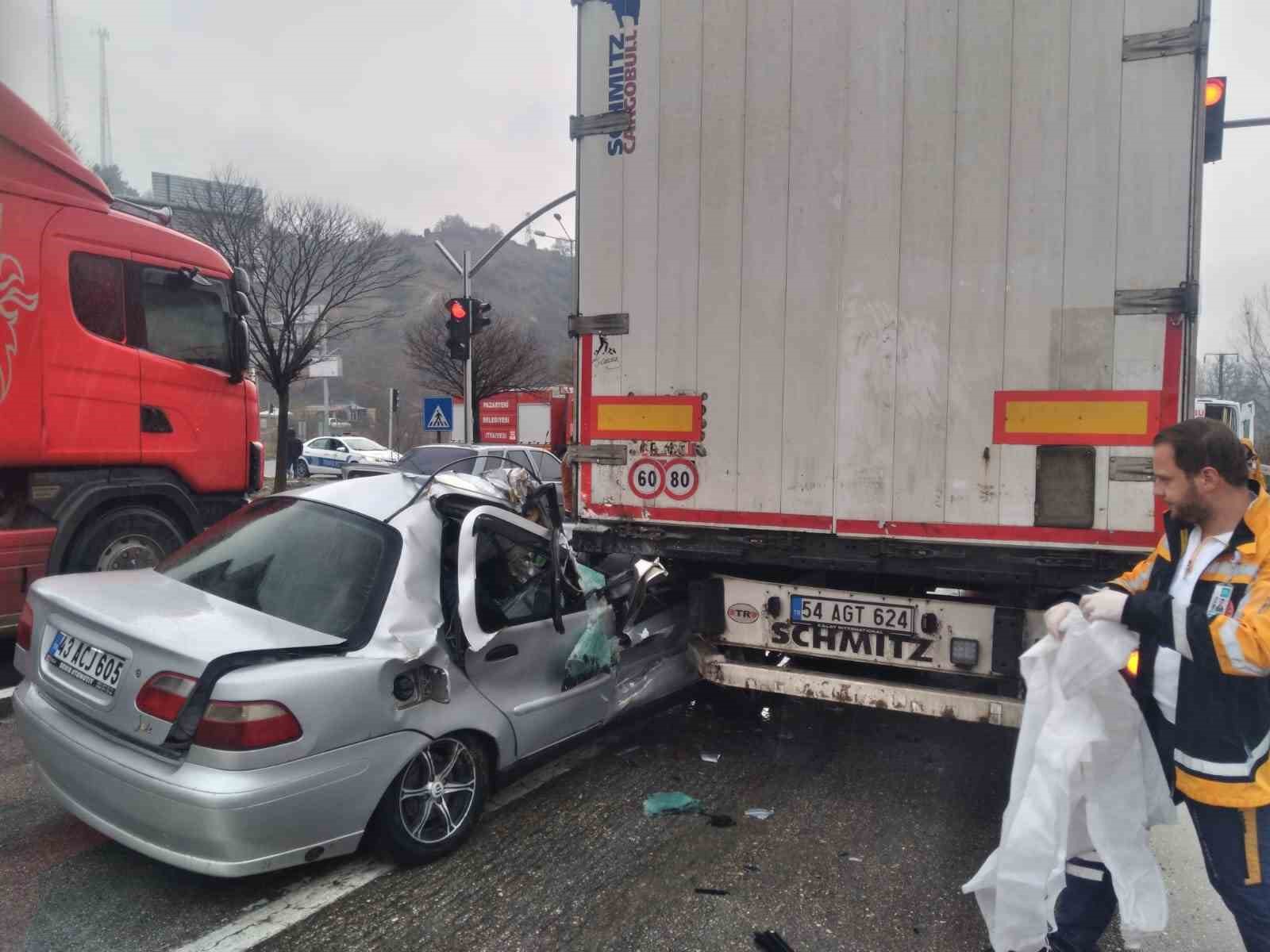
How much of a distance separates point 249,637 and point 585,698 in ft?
5.64

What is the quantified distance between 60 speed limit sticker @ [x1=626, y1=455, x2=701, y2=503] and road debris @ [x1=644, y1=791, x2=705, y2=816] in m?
Result: 1.42

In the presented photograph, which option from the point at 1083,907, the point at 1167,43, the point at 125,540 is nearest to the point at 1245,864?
the point at 1083,907

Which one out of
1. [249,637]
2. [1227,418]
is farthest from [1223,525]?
[1227,418]

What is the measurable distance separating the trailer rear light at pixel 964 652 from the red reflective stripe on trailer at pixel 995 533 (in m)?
0.52

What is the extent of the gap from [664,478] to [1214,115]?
3122 mm

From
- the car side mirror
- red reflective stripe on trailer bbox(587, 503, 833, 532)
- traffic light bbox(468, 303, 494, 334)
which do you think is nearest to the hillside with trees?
traffic light bbox(468, 303, 494, 334)

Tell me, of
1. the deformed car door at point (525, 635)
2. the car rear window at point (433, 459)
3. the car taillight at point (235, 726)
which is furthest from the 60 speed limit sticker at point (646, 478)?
the car rear window at point (433, 459)

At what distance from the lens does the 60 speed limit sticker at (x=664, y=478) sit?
4.39 metres

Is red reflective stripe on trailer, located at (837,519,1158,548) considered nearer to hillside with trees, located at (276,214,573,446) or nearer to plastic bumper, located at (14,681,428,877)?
plastic bumper, located at (14,681,428,877)

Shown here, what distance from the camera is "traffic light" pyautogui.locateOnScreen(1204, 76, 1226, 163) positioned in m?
4.03

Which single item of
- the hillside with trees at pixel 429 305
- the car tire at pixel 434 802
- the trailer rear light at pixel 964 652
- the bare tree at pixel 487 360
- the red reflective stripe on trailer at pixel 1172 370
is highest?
the hillside with trees at pixel 429 305

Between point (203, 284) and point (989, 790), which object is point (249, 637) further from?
point (203, 284)

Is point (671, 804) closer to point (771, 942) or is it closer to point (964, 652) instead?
point (771, 942)

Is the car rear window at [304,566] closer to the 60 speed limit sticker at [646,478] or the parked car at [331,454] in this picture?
the 60 speed limit sticker at [646,478]
